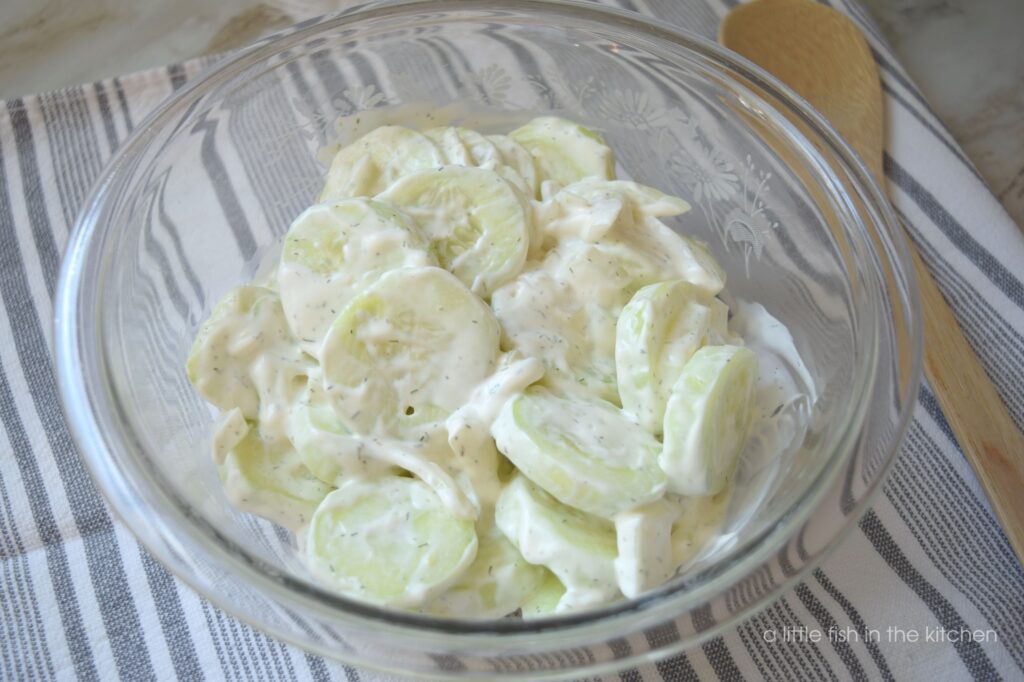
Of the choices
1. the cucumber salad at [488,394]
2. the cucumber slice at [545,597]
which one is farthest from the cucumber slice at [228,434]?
the cucumber slice at [545,597]

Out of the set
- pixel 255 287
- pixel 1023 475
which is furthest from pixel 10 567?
pixel 1023 475

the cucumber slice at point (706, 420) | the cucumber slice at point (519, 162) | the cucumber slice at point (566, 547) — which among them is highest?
the cucumber slice at point (519, 162)

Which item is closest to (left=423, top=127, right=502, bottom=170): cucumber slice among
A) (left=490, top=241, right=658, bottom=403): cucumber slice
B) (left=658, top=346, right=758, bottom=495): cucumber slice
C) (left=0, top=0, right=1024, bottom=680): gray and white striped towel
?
(left=490, top=241, right=658, bottom=403): cucumber slice

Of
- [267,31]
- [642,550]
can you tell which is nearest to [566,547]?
[642,550]

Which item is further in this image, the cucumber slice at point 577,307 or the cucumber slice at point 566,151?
the cucumber slice at point 566,151

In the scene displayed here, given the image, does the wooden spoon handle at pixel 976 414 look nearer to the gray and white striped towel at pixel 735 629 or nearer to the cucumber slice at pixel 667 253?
the gray and white striped towel at pixel 735 629

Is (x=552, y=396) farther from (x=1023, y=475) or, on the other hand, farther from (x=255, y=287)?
(x=1023, y=475)
